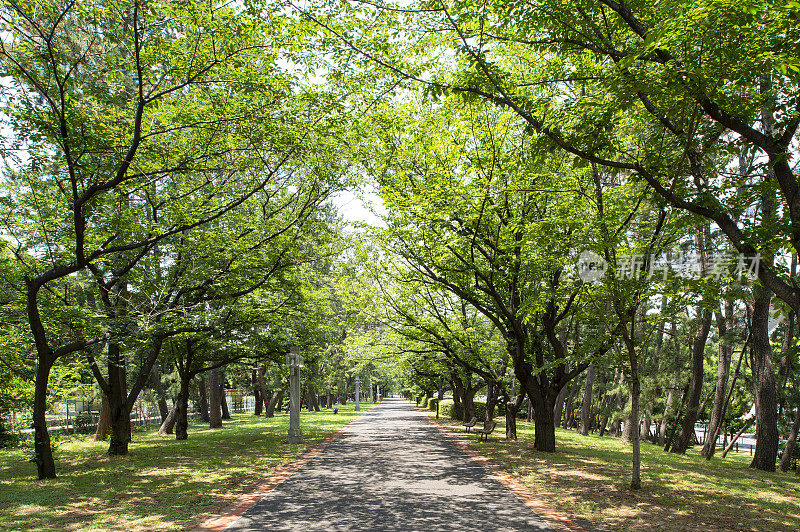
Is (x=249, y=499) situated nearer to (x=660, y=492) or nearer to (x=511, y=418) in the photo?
(x=660, y=492)

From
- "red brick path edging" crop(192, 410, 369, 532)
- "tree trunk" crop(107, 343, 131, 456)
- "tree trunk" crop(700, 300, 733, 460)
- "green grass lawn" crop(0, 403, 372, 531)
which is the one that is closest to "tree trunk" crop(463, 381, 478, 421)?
"tree trunk" crop(700, 300, 733, 460)

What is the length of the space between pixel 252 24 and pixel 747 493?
11162 mm

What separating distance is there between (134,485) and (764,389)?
14310 mm

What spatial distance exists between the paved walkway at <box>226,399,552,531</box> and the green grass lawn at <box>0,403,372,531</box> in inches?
35.3

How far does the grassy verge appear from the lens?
6438 mm

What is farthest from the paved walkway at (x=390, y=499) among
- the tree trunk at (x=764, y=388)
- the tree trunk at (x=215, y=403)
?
the tree trunk at (x=215, y=403)

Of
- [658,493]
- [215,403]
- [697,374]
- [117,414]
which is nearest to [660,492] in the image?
[658,493]

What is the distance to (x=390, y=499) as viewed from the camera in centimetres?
748

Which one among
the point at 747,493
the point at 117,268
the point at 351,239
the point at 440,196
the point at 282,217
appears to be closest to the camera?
the point at 747,493

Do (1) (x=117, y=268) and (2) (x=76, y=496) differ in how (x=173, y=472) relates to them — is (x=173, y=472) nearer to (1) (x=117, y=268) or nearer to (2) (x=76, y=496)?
(2) (x=76, y=496)

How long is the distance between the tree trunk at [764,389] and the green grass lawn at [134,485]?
11.8 metres

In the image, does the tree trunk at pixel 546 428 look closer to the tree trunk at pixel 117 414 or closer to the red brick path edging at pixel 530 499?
the red brick path edging at pixel 530 499

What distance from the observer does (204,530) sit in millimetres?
5836

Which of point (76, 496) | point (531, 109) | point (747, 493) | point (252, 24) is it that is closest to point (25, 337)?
point (76, 496)
